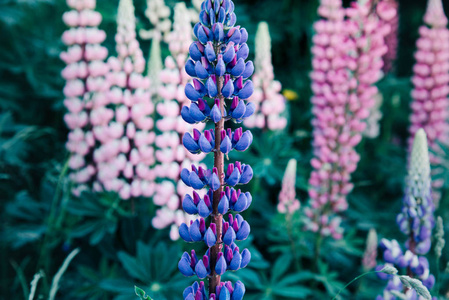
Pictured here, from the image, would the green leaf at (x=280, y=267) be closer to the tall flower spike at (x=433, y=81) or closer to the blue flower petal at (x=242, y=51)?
the tall flower spike at (x=433, y=81)

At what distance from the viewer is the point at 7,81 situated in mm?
3697

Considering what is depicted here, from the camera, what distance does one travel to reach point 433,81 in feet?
9.93

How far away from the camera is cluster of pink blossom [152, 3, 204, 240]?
2.26 m

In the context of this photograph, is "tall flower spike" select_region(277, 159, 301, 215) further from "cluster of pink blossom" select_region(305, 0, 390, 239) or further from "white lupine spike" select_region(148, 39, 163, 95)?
"white lupine spike" select_region(148, 39, 163, 95)

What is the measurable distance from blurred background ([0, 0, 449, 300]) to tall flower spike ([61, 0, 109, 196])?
181 mm

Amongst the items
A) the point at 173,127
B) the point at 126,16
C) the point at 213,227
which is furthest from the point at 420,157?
the point at 126,16

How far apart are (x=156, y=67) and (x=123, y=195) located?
696 mm

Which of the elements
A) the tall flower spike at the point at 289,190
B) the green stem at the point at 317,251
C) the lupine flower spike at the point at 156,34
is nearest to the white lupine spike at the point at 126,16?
the lupine flower spike at the point at 156,34

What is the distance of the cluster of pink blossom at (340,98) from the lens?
2682 millimetres

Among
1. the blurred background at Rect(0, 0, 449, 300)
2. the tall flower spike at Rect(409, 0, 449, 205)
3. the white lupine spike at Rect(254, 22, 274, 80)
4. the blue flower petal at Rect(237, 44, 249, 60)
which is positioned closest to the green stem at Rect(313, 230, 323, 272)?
the blurred background at Rect(0, 0, 449, 300)

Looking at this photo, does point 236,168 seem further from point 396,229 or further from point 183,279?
point 396,229

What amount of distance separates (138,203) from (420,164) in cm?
169

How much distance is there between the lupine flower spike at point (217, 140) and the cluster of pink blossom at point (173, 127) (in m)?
0.95

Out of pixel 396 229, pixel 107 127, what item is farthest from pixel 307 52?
pixel 107 127
